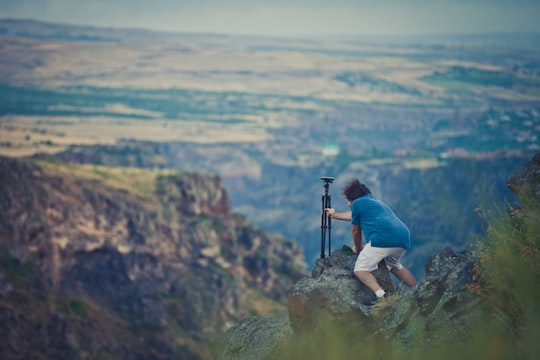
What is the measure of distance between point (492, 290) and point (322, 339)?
2.81 meters

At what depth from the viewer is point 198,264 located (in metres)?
121

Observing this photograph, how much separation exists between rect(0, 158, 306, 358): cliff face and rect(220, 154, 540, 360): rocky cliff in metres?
71.2

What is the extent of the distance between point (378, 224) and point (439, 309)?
149 inches

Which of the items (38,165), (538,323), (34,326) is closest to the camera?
(538,323)

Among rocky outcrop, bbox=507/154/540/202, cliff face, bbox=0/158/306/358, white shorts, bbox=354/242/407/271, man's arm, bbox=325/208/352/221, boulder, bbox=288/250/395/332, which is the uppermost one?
rocky outcrop, bbox=507/154/540/202

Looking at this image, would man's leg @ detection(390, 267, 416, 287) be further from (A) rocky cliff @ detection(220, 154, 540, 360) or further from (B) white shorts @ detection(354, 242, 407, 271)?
(B) white shorts @ detection(354, 242, 407, 271)

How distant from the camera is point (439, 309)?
1784cm

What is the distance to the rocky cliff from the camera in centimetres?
1589

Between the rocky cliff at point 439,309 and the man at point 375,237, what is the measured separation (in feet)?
0.88

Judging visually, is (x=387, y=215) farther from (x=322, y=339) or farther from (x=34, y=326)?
(x=34, y=326)

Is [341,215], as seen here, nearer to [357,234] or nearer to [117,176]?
[357,234]

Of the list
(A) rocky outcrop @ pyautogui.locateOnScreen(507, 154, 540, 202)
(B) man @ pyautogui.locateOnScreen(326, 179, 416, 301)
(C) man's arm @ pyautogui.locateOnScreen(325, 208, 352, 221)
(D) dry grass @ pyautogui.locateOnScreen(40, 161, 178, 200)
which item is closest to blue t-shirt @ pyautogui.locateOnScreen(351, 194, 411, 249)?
(B) man @ pyautogui.locateOnScreen(326, 179, 416, 301)

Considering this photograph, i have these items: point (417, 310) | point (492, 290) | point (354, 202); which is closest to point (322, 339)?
point (417, 310)

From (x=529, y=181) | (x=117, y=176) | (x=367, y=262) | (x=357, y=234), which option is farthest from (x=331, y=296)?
(x=117, y=176)
